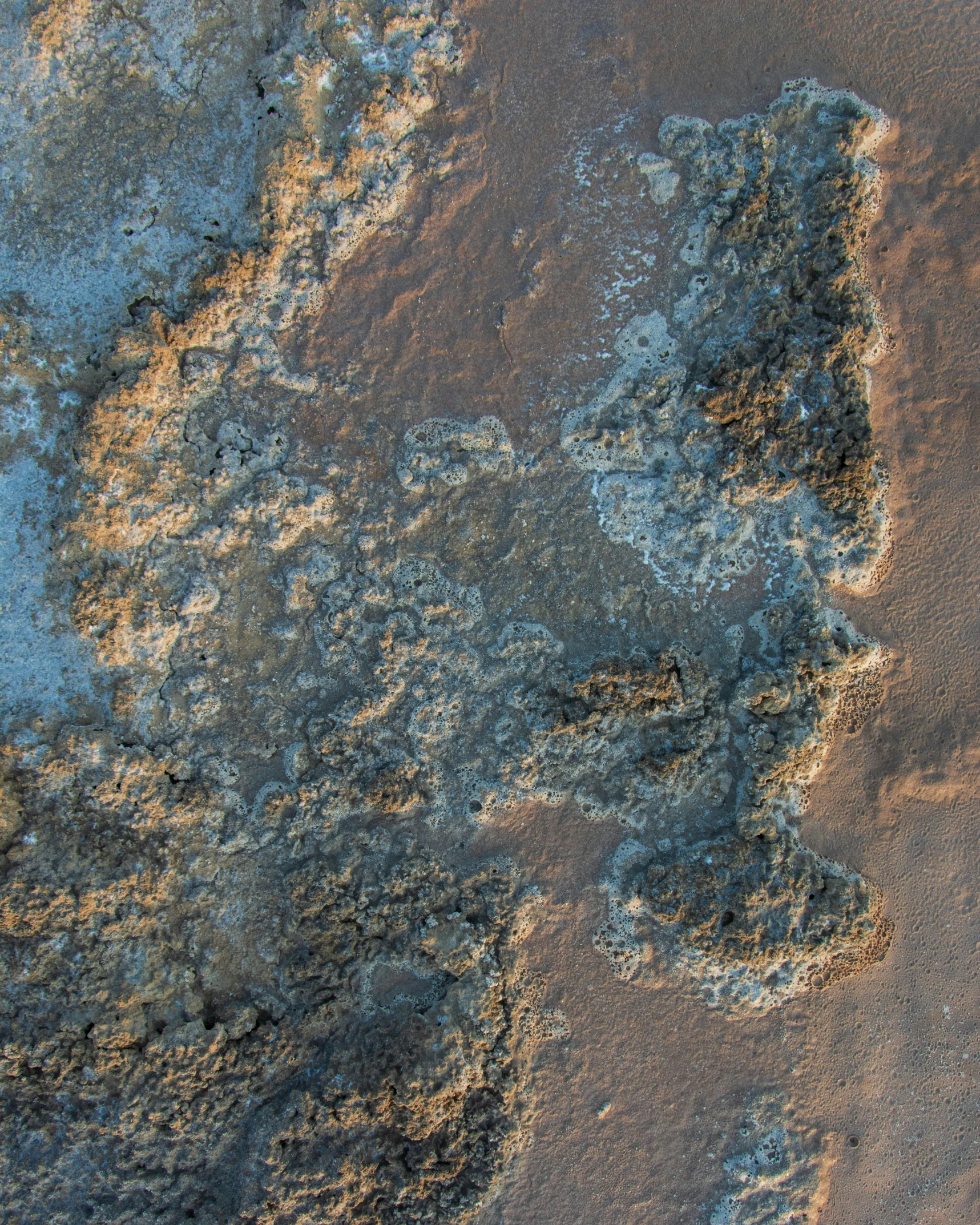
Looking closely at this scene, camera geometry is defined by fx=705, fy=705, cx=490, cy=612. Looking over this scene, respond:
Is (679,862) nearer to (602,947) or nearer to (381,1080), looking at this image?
(602,947)

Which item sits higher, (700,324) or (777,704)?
(700,324)

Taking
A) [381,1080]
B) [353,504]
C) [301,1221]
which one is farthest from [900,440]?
[301,1221]

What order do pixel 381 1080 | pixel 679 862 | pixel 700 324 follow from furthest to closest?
pixel 700 324 < pixel 679 862 < pixel 381 1080

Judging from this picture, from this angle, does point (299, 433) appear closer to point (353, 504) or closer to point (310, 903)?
point (353, 504)

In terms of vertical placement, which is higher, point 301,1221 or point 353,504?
point 353,504

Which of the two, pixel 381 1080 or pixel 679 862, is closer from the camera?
pixel 381 1080

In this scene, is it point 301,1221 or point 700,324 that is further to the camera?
point 700,324

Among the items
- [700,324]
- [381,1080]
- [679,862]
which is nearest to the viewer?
[381,1080]

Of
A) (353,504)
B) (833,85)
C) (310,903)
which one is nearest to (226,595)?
(353,504)

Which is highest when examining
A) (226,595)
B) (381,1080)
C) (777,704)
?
(226,595)
